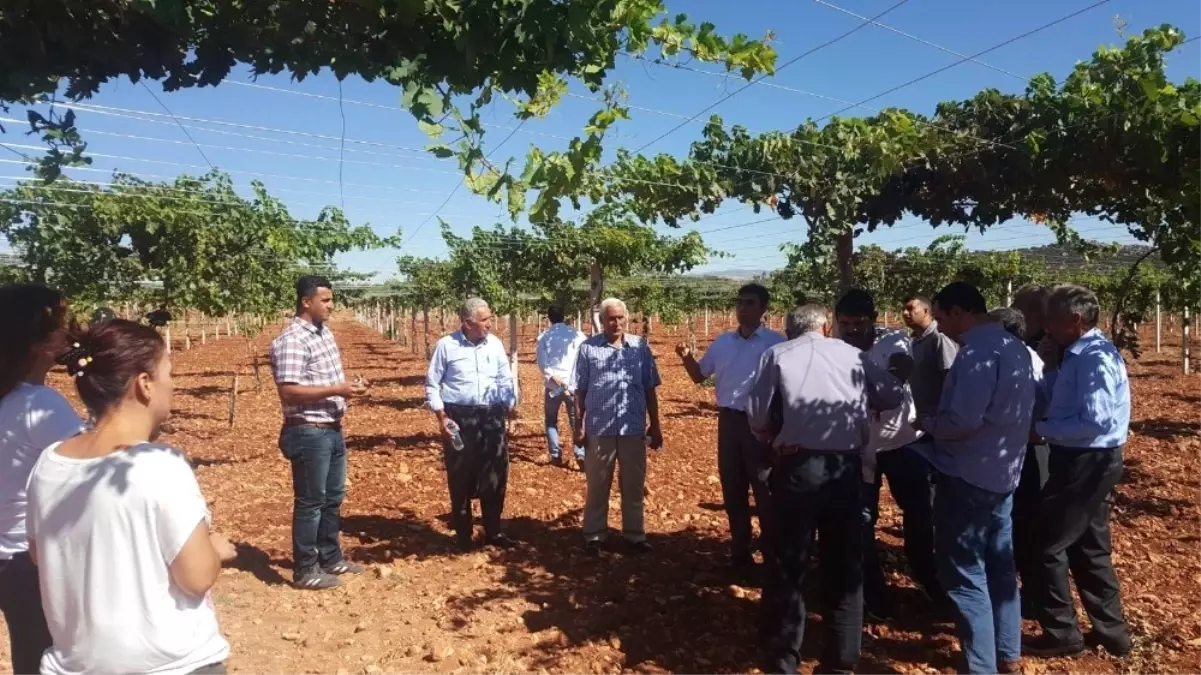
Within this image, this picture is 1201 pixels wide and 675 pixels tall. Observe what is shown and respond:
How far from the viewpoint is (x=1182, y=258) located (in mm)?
4859

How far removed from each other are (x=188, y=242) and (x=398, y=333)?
34.7m

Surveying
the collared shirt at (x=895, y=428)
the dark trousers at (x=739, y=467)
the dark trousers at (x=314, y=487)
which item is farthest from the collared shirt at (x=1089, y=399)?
the dark trousers at (x=314, y=487)

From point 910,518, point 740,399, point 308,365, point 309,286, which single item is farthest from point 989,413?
point 309,286

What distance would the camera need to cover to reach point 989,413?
11.3 feet

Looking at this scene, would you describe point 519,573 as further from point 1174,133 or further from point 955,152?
point 1174,133

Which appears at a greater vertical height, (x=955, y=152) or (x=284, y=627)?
(x=955, y=152)

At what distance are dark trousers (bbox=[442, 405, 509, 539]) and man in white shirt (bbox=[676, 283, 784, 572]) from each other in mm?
1527

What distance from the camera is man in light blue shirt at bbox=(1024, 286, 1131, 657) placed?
3.74 metres

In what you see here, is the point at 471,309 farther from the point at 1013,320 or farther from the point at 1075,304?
the point at 1075,304

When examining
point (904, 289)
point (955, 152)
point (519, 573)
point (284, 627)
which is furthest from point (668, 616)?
point (904, 289)

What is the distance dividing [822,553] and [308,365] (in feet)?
10.3

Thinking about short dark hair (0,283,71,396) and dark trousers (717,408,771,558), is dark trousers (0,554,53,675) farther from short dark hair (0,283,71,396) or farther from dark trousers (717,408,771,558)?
dark trousers (717,408,771,558)

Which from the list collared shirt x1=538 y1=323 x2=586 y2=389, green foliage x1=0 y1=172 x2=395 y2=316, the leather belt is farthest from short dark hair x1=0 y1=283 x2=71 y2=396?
green foliage x1=0 y1=172 x2=395 y2=316

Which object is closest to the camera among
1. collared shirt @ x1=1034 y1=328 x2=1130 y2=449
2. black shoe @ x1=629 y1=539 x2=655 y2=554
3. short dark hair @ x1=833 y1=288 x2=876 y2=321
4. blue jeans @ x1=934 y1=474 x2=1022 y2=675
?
blue jeans @ x1=934 y1=474 x2=1022 y2=675
